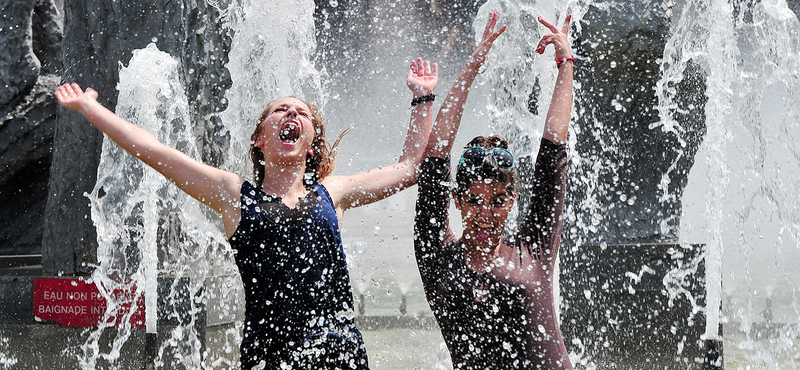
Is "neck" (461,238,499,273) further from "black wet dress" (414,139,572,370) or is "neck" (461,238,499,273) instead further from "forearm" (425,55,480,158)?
"forearm" (425,55,480,158)

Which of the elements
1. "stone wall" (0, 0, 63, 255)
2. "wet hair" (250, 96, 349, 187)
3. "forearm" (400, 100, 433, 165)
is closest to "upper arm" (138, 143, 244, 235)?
"wet hair" (250, 96, 349, 187)

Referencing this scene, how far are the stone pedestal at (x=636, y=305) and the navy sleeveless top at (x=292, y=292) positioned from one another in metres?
3.23

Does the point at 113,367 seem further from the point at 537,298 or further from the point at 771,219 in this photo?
the point at 771,219

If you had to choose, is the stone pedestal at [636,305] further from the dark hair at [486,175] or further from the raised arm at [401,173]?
the dark hair at [486,175]

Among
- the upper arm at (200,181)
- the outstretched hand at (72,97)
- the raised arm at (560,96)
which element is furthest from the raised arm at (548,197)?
the outstretched hand at (72,97)

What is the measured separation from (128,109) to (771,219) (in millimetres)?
3967

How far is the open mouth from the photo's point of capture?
5.91 ft

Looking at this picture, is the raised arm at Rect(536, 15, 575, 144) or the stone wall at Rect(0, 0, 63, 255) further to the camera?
the stone wall at Rect(0, 0, 63, 255)

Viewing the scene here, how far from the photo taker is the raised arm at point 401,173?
6.26ft

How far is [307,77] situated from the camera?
5.10 metres

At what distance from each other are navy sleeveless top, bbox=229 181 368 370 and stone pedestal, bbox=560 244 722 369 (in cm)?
323

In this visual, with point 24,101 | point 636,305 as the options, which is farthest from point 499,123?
point 24,101

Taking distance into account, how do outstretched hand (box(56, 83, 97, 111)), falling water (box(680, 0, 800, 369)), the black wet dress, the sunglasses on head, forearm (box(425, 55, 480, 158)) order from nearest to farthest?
the black wet dress, the sunglasses on head, forearm (box(425, 55, 480, 158)), outstretched hand (box(56, 83, 97, 111)), falling water (box(680, 0, 800, 369))

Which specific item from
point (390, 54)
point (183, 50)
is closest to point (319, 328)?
point (183, 50)
